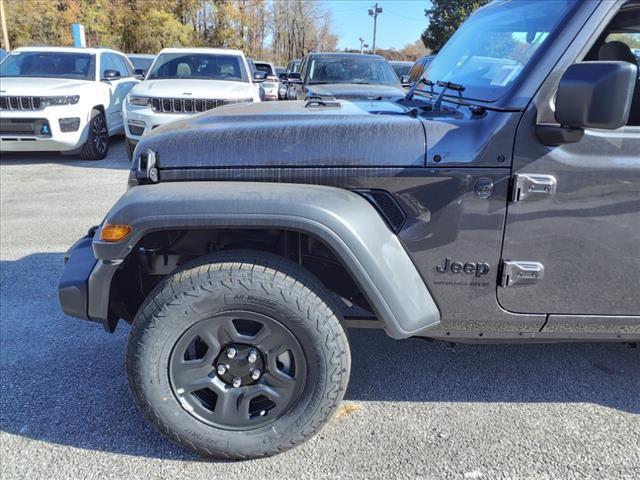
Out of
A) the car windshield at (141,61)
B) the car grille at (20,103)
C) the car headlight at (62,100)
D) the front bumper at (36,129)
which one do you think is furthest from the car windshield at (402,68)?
the car grille at (20,103)

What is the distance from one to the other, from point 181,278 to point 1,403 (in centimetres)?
133

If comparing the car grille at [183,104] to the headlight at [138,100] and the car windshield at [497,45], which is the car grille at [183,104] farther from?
the car windshield at [497,45]

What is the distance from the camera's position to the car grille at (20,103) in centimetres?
760

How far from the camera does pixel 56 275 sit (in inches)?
158

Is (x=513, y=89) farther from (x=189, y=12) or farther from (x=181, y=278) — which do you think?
(x=189, y=12)

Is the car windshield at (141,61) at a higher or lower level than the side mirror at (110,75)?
higher

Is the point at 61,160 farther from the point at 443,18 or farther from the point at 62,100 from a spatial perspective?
the point at 443,18

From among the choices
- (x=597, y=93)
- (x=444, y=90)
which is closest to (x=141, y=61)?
(x=444, y=90)

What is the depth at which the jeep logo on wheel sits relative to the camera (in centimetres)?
204

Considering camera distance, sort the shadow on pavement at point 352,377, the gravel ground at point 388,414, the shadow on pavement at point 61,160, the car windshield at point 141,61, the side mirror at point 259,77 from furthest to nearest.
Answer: the car windshield at point 141,61, the side mirror at point 259,77, the shadow on pavement at point 61,160, the shadow on pavement at point 352,377, the gravel ground at point 388,414

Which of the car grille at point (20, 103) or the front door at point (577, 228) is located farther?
the car grille at point (20, 103)

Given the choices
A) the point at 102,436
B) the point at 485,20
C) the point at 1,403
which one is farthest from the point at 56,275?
the point at 485,20

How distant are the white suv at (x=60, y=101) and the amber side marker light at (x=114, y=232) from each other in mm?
6799

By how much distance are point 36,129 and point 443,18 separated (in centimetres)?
2984
